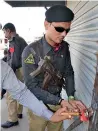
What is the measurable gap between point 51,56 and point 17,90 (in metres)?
0.82

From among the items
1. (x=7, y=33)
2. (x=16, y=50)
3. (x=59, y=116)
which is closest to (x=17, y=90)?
(x=59, y=116)

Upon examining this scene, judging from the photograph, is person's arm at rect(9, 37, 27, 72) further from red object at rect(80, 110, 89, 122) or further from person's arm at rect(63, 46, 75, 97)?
red object at rect(80, 110, 89, 122)

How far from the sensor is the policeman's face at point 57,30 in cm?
254

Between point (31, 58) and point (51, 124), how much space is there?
0.93 meters

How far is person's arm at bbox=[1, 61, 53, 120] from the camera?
2031mm

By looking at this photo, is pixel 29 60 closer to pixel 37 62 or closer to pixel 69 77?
pixel 37 62

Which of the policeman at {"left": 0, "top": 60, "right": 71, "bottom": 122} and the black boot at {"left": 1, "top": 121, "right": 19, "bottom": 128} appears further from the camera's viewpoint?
the black boot at {"left": 1, "top": 121, "right": 19, "bottom": 128}

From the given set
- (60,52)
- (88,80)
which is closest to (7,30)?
(60,52)

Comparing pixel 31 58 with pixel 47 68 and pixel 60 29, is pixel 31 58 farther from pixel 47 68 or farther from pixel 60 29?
pixel 60 29

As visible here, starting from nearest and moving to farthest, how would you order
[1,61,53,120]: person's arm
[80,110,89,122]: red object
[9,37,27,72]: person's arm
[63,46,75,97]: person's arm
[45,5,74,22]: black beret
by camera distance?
[80,110,89,122]: red object < [1,61,53,120]: person's arm < [45,5,74,22]: black beret < [63,46,75,97]: person's arm < [9,37,27,72]: person's arm

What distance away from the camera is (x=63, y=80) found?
2.97 meters

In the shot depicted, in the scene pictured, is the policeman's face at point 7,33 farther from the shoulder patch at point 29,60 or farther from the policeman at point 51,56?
the shoulder patch at point 29,60

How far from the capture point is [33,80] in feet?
8.84

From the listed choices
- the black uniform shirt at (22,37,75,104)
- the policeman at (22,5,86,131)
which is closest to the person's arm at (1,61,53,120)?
the policeman at (22,5,86,131)
